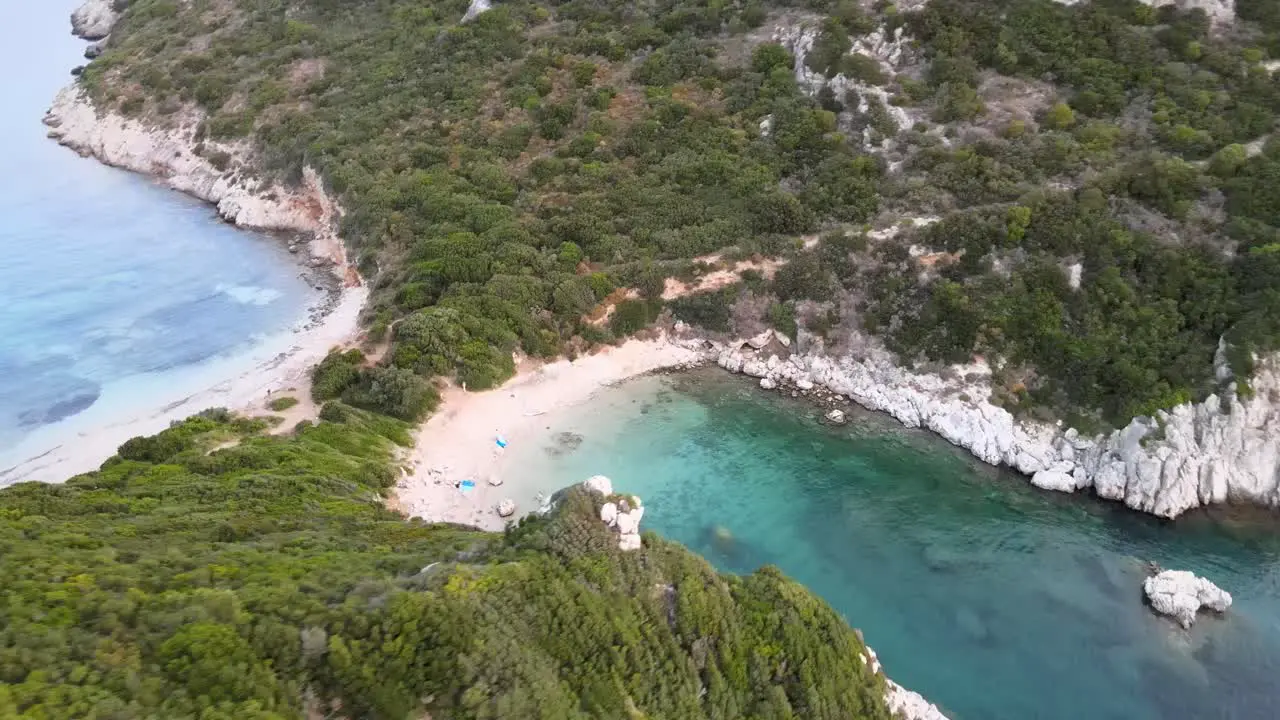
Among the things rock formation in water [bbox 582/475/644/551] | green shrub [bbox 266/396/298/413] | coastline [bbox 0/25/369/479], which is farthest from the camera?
green shrub [bbox 266/396/298/413]

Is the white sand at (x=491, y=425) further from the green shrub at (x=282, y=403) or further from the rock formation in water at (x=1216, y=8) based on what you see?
the rock formation in water at (x=1216, y=8)

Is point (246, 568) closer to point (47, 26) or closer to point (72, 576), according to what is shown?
point (72, 576)

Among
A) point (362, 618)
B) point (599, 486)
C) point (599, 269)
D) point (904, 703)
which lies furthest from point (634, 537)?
point (599, 269)

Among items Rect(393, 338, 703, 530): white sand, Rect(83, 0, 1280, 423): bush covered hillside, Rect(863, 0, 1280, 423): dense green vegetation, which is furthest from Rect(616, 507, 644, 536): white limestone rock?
Rect(863, 0, 1280, 423): dense green vegetation

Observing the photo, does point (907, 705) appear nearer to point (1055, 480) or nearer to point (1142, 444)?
point (1055, 480)

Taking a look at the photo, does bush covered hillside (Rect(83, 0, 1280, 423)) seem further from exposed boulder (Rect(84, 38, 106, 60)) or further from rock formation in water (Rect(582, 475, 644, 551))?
exposed boulder (Rect(84, 38, 106, 60))

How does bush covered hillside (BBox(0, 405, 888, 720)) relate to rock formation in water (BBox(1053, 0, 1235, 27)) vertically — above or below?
below


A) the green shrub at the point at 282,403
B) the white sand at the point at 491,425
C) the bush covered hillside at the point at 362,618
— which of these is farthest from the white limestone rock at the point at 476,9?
the bush covered hillside at the point at 362,618

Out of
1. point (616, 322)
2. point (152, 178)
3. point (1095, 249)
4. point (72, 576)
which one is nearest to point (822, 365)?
point (616, 322)
